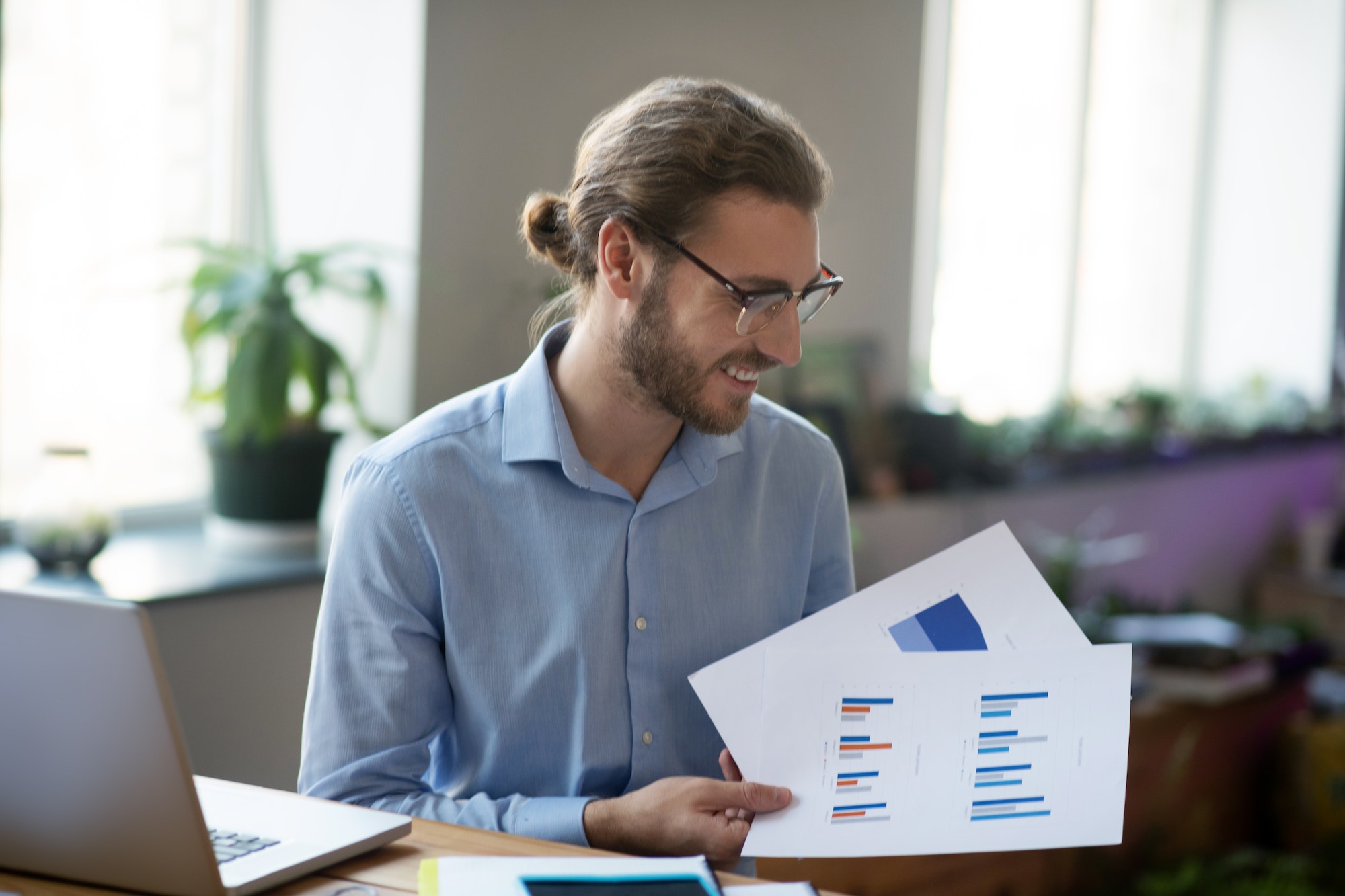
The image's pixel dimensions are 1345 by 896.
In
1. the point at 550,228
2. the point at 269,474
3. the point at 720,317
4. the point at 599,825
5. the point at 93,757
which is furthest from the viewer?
the point at 269,474

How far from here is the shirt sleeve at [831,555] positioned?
1569 mm

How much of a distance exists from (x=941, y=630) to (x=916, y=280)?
9.46ft

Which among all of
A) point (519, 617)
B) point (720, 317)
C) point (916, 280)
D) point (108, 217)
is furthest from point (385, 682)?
point (916, 280)

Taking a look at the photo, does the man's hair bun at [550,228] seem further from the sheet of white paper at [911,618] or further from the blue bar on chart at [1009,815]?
the blue bar on chart at [1009,815]

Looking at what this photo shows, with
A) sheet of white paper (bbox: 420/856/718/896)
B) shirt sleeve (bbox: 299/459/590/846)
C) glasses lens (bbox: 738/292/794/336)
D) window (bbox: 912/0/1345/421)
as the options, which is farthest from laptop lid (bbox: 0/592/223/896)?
window (bbox: 912/0/1345/421)

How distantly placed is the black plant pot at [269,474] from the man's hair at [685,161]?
3.36 feet

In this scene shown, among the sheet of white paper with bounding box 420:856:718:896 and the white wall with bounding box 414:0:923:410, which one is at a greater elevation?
the white wall with bounding box 414:0:923:410

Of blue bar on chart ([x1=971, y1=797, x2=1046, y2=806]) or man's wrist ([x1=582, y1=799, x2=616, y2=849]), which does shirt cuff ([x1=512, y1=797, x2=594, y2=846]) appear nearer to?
man's wrist ([x1=582, y1=799, x2=616, y2=849])

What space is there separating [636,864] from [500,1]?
1935 mm

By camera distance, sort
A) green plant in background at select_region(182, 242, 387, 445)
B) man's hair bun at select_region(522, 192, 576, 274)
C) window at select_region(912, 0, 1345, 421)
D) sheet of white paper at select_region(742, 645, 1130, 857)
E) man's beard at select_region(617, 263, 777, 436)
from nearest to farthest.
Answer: sheet of white paper at select_region(742, 645, 1130, 857) → man's beard at select_region(617, 263, 777, 436) → man's hair bun at select_region(522, 192, 576, 274) → green plant in background at select_region(182, 242, 387, 445) → window at select_region(912, 0, 1345, 421)

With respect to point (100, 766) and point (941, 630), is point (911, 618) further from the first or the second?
point (100, 766)

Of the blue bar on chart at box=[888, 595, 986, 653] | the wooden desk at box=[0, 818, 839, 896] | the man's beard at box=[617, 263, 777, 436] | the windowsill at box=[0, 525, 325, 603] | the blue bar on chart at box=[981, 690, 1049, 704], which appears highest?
the man's beard at box=[617, 263, 777, 436]

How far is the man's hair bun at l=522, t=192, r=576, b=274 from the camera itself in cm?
152

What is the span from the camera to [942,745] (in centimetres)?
115
